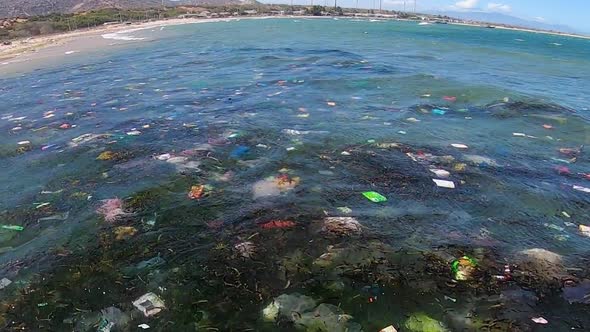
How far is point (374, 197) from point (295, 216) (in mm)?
1339

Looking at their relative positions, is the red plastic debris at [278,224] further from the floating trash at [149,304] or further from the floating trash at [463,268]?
the floating trash at [463,268]

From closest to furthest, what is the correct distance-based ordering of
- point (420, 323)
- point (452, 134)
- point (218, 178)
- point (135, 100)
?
point (420, 323)
point (218, 178)
point (452, 134)
point (135, 100)

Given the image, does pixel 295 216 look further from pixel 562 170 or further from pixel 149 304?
pixel 562 170

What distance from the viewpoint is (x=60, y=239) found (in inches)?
197

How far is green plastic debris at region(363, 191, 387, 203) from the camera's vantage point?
5.79m

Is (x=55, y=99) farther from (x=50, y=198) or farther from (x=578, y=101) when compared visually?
(x=578, y=101)

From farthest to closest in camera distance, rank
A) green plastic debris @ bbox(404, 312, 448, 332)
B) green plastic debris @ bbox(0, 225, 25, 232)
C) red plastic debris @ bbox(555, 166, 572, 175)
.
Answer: red plastic debris @ bbox(555, 166, 572, 175) → green plastic debris @ bbox(0, 225, 25, 232) → green plastic debris @ bbox(404, 312, 448, 332)

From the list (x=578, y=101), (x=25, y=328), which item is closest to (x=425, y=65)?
(x=578, y=101)

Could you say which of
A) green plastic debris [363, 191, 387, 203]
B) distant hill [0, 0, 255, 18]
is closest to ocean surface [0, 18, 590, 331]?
green plastic debris [363, 191, 387, 203]

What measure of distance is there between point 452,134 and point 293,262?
19.6 feet

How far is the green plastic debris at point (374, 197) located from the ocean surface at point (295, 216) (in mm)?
127

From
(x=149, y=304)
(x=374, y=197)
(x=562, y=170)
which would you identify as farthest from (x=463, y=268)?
(x=562, y=170)

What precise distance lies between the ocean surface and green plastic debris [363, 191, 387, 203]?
127 millimetres

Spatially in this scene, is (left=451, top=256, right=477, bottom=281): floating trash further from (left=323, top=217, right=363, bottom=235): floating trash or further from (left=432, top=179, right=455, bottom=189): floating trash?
(left=432, top=179, right=455, bottom=189): floating trash
